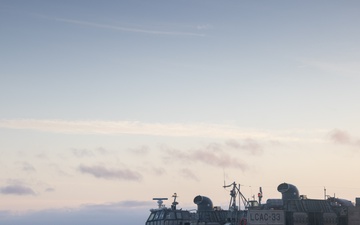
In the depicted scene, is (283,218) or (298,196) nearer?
(283,218)

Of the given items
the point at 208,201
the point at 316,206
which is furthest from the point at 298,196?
the point at 208,201

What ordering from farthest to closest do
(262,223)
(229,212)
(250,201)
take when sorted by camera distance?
(229,212) < (250,201) < (262,223)

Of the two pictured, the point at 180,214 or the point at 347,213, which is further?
the point at 180,214

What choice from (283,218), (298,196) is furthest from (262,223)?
(298,196)

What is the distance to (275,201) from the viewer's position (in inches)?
3465

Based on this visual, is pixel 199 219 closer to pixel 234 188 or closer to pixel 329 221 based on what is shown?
pixel 234 188

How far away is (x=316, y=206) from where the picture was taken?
91.9 metres

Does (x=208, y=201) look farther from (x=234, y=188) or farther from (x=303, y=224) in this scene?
(x=303, y=224)

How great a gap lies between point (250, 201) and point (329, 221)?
12.8 metres

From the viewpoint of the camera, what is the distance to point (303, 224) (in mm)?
87500

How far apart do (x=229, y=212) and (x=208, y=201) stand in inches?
277

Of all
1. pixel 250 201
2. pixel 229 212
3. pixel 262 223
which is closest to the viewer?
pixel 262 223

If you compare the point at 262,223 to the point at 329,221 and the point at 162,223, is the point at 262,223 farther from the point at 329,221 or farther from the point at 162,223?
the point at 162,223

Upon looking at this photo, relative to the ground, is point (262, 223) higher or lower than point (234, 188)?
lower
